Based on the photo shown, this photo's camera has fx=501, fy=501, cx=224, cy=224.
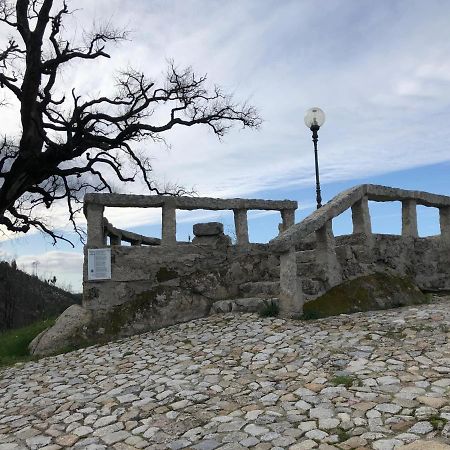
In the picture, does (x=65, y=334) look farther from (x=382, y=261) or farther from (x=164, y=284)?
(x=382, y=261)

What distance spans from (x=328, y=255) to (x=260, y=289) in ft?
4.44

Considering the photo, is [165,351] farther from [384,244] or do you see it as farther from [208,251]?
[384,244]

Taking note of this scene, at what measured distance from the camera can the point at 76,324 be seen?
840 cm

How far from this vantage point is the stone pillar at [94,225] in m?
8.76

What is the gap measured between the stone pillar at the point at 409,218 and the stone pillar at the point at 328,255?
2.41 meters

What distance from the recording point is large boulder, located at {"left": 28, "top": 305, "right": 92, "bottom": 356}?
8.19m

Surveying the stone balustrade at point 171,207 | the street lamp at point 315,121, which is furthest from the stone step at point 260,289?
the street lamp at point 315,121

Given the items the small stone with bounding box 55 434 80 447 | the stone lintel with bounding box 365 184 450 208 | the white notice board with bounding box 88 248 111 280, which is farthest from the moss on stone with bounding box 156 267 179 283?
the small stone with bounding box 55 434 80 447

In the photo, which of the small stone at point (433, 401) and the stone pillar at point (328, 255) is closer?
the small stone at point (433, 401)

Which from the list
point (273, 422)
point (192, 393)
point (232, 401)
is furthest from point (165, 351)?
point (273, 422)

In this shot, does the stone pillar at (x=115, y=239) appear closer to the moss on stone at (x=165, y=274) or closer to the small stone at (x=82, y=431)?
the moss on stone at (x=165, y=274)

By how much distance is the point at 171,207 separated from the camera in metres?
9.18

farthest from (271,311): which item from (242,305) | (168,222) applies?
(168,222)

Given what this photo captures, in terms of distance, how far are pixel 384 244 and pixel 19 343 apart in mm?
6939
